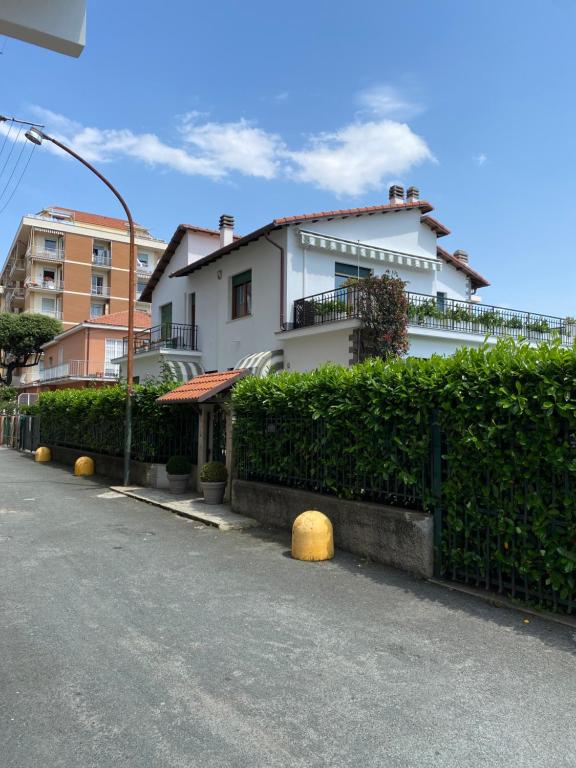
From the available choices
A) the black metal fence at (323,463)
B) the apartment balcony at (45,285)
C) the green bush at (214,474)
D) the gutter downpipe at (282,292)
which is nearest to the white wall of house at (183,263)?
the gutter downpipe at (282,292)

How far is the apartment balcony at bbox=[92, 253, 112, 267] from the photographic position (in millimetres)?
61812

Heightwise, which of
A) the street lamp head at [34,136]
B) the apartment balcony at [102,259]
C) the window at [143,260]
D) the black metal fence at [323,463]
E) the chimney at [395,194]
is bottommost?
the black metal fence at [323,463]

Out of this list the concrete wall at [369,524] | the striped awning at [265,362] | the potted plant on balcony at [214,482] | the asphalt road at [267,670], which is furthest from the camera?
the striped awning at [265,362]

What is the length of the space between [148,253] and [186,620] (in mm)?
67035

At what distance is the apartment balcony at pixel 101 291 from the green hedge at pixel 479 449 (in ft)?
187

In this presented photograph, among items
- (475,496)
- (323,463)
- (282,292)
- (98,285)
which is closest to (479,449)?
(475,496)

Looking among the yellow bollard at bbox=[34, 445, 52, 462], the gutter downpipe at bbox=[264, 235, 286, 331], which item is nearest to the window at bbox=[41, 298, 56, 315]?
the yellow bollard at bbox=[34, 445, 52, 462]

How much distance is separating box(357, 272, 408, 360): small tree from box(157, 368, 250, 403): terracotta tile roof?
19.7 feet

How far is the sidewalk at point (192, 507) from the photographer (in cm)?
960

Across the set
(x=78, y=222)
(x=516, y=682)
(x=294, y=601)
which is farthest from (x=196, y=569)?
(x=78, y=222)

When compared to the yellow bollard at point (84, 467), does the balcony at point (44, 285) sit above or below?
above

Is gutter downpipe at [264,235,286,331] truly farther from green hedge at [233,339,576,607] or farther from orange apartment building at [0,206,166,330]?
orange apartment building at [0,206,166,330]

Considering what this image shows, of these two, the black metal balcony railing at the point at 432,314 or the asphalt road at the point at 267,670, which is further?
the black metal balcony railing at the point at 432,314

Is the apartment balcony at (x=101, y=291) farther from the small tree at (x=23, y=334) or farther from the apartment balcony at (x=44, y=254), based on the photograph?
the small tree at (x=23, y=334)
